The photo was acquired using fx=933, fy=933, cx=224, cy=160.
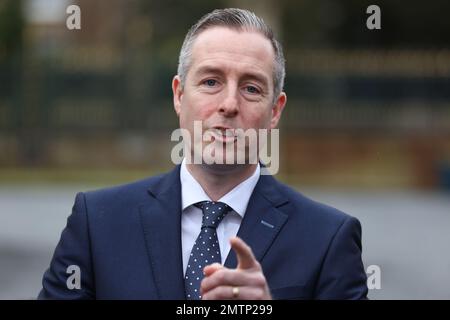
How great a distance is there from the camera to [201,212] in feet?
8.89

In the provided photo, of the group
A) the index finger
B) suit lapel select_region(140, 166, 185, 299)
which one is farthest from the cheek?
the index finger

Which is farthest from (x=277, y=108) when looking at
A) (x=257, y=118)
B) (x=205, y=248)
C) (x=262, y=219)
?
(x=205, y=248)

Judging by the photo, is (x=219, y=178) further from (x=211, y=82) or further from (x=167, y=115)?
(x=167, y=115)

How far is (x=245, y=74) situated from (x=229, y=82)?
49mm

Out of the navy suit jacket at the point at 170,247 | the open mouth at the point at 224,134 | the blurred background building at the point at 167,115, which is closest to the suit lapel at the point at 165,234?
the navy suit jacket at the point at 170,247

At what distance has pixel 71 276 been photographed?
8.38ft

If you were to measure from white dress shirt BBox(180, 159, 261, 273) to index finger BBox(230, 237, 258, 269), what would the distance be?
17.4 inches

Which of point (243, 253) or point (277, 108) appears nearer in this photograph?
point (243, 253)

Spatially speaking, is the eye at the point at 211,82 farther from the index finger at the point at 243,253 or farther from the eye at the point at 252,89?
the index finger at the point at 243,253

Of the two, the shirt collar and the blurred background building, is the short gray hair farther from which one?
the blurred background building

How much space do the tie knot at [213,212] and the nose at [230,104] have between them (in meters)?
0.29

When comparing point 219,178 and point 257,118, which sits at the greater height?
point 257,118

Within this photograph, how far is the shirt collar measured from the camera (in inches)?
106

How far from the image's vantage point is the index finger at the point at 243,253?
6.98ft
